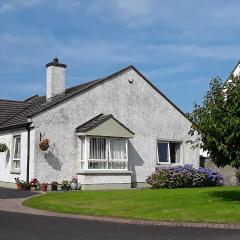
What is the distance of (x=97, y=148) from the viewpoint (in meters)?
26.5

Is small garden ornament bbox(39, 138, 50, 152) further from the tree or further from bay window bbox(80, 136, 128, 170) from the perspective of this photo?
the tree

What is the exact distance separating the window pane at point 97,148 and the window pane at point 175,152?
5686 mm

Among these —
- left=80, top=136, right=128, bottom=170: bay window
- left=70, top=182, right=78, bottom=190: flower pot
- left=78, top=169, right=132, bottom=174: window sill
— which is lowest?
left=70, top=182, right=78, bottom=190: flower pot

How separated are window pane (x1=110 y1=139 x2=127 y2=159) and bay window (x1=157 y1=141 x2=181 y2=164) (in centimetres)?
328

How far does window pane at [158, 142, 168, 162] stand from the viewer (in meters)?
30.1

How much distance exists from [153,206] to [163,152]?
14.3m

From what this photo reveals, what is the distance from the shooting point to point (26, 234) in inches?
445

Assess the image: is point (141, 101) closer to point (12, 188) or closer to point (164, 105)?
point (164, 105)

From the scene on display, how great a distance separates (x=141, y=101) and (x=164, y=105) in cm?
175

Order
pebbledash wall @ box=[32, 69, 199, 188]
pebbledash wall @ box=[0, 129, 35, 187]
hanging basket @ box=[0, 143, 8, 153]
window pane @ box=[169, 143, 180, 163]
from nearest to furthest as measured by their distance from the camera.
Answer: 1. pebbledash wall @ box=[0, 129, 35, 187]
2. pebbledash wall @ box=[32, 69, 199, 188]
3. hanging basket @ box=[0, 143, 8, 153]
4. window pane @ box=[169, 143, 180, 163]

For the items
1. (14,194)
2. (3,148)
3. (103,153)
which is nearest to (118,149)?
(103,153)

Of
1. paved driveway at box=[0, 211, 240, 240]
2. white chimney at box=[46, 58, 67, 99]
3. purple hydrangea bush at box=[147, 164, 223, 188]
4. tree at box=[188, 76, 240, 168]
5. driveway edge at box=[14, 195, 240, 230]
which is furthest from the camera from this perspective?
white chimney at box=[46, 58, 67, 99]

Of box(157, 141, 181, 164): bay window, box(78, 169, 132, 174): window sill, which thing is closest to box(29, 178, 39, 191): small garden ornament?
box(78, 169, 132, 174): window sill

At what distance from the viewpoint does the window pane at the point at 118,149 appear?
26922 millimetres
